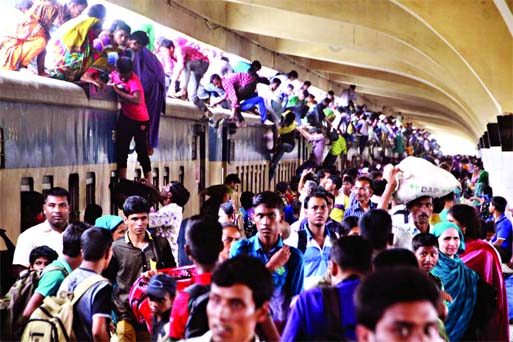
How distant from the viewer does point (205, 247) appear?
4.69 m

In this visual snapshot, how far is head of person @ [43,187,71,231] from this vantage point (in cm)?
708

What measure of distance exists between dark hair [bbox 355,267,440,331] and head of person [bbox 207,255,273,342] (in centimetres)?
59

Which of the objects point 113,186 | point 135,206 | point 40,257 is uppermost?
point 113,186

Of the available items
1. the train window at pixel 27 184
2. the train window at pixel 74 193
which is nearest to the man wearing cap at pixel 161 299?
the train window at pixel 27 184

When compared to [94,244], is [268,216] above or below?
above

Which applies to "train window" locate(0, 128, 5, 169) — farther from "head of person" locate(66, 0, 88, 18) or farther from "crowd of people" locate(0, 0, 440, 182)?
"head of person" locate(66, 0, 88, 18)

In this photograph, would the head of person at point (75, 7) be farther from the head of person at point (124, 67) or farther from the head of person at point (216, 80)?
the head of person at point (216, 80)

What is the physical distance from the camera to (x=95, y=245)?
519cm

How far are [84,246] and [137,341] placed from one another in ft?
3.45

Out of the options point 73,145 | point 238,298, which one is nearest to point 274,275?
point 238,298

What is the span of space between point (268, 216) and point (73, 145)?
3723 millimetres

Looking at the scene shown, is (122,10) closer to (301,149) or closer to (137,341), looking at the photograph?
(137,341)

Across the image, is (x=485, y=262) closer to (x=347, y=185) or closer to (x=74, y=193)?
(x=74, y=193)

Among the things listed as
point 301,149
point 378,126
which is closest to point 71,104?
point 301,149
